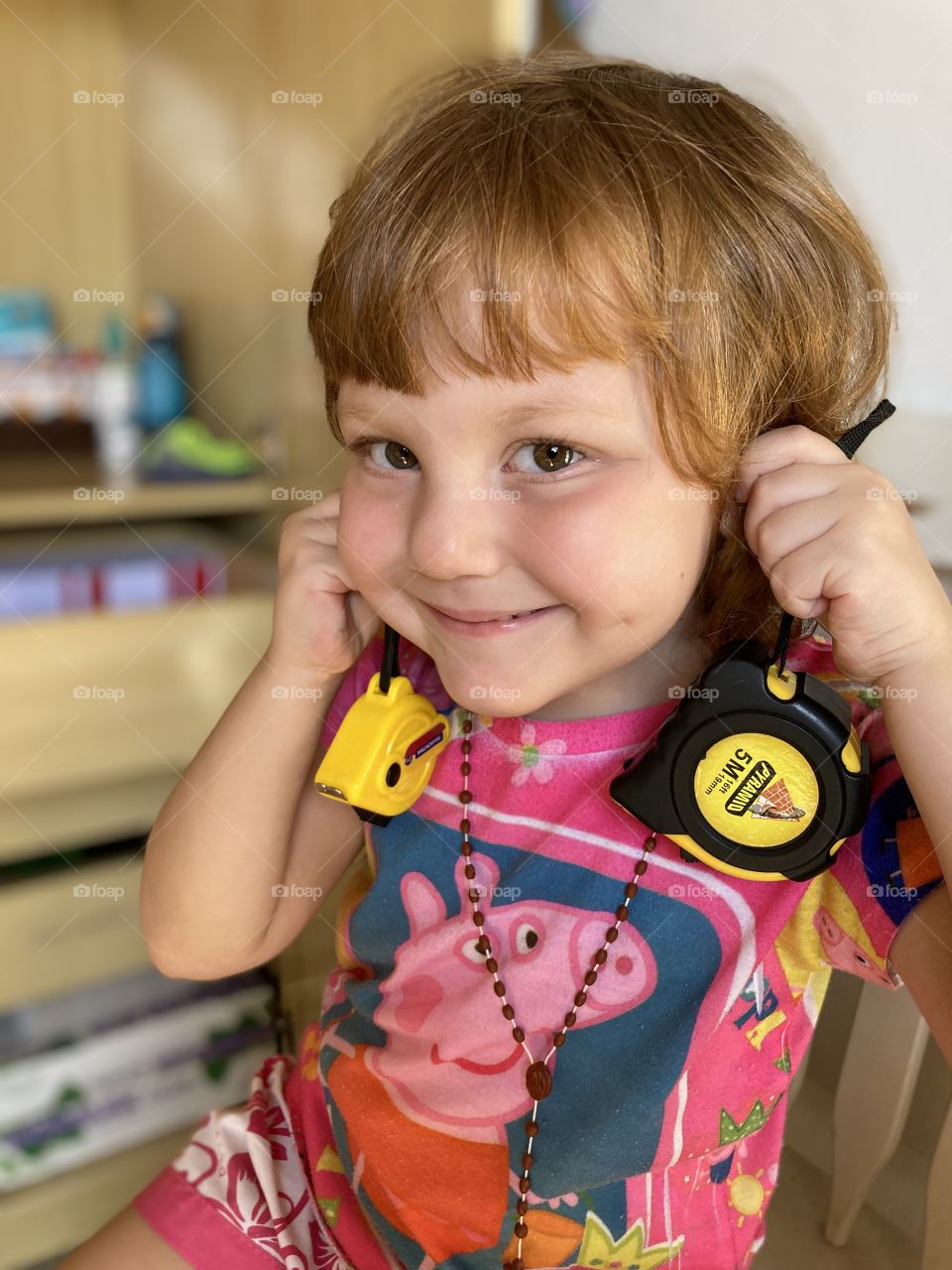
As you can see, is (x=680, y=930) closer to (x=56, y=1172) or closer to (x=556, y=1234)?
(x=556, y=1234)

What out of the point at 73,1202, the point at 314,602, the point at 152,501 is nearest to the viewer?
the point at 314,602

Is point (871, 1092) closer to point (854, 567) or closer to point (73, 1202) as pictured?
point (854, 567)

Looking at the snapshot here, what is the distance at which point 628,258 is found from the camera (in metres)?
0.59

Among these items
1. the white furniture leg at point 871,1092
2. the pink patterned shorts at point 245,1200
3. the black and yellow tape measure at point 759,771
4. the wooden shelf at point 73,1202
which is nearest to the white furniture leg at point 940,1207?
the white furniture leg at point 871,1092

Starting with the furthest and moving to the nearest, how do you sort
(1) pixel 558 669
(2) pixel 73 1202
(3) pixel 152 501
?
(3) pixel 152 501 → (2) pixel 73 1202 → (1) pixel 558 669

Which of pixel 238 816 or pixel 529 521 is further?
pixel 238 816

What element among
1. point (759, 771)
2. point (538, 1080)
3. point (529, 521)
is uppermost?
point (529, 521)

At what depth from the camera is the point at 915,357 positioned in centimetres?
90

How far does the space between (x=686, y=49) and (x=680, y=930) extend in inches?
32.8

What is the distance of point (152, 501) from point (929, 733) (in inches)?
51.1

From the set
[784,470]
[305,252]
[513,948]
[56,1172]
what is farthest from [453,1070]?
[305,252]

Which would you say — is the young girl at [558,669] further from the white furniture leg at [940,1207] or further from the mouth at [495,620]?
the white furniture leg at [940,1207]

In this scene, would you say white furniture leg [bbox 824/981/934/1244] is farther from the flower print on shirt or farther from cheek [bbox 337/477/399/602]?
cheek [bbox 337/477/399/602]

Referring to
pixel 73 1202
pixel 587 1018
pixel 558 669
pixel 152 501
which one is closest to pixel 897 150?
pixel 558 669
